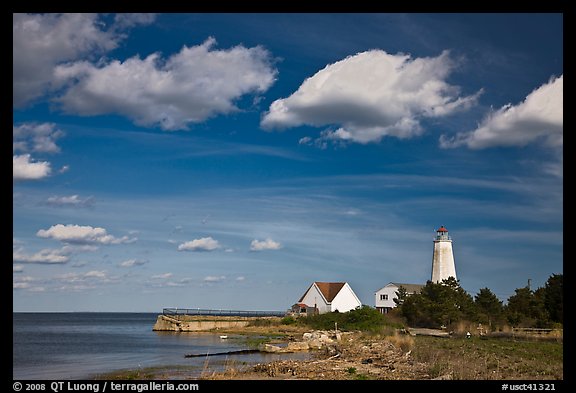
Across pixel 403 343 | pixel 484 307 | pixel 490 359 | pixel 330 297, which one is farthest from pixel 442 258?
pixel 490 359

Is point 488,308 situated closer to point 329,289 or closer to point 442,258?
point 442,258

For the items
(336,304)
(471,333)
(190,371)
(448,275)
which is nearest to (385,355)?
(190,371)

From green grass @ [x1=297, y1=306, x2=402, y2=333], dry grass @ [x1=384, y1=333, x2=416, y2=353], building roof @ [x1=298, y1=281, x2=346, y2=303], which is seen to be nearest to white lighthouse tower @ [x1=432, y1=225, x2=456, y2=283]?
green grass @ [x1=297, y1=306, x2=402, y2=333]

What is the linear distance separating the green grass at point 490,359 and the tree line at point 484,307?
9469mm

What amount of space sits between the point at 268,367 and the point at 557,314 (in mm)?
25126

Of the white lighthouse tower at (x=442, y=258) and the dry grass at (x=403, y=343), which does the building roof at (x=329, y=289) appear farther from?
the dry grass at (x=403, y=343)

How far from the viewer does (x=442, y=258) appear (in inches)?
2158

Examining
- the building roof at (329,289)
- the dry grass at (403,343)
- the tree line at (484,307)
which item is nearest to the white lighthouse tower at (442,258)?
the tree line at (484,307)

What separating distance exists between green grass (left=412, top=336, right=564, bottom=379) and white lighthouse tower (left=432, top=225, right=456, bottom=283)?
2402 centimetres

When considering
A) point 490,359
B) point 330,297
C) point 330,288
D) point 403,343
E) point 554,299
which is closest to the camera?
point 490,359

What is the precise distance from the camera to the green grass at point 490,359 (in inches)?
697

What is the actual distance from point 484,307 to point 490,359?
24880 millimetres

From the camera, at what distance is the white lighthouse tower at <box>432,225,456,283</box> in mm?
54344

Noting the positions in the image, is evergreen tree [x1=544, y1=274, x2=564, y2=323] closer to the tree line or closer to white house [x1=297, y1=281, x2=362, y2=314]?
the tree line
